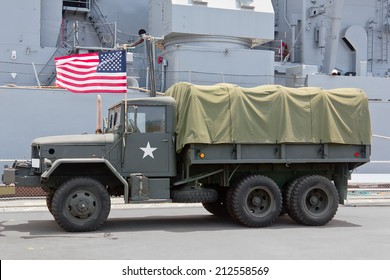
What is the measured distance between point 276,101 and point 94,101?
7487mm

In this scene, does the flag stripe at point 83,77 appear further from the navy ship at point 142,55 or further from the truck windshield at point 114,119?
the navy ship at point 142,55

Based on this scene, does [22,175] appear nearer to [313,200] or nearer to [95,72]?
[95,72]

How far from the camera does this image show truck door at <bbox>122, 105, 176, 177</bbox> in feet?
32.9

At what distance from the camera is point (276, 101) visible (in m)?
10.6

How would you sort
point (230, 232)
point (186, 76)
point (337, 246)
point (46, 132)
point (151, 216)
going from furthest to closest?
point (186, 76) → point (46, 132) → point (151, 216) → point (230, 232) → point (337, 246)

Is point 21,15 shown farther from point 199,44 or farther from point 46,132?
point 199,44

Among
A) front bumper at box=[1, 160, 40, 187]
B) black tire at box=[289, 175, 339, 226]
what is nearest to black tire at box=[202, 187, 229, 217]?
black tire at box=[289, 175, 339, 226]

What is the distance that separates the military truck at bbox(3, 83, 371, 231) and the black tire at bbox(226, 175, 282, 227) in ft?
0.06

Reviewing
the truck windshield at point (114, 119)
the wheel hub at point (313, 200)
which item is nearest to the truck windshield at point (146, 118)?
the truck windshield at point (114, 119)

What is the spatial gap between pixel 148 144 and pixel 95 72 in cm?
220

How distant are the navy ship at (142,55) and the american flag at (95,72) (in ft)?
13.0

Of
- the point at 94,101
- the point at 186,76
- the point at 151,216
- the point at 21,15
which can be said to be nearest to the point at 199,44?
the point at 186,76

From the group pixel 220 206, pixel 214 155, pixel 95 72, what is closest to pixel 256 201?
pixel 214 155

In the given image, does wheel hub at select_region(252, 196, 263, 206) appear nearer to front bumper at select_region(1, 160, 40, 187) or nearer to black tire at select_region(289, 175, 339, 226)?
black tire at select_region(289, 175, 339, 226)
